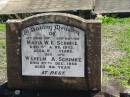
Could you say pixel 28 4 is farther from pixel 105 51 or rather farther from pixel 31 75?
pixel 31 75

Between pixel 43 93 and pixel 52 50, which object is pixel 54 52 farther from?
pixel 43 93

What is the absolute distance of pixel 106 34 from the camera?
11742mm

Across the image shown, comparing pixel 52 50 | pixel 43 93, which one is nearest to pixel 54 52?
pixel 52 50

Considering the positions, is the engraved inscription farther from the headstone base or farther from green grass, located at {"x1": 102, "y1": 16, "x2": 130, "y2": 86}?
green grass, located at {"x1": 102, "y1": 16, "x2": 130, "y2": 86}

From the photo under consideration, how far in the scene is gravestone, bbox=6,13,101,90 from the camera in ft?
23.6

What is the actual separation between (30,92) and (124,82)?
1.65 metres

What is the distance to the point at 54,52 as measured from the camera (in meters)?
7.31

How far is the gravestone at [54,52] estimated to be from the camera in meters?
7.18

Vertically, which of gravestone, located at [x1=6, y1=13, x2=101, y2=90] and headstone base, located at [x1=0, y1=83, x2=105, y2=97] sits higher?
gravestone, located at [x1=6, y1=13, x2=101, y2=90]

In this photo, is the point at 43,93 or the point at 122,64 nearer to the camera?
the point at 43,93

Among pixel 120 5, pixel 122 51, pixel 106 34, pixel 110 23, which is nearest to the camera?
pixel 122 51

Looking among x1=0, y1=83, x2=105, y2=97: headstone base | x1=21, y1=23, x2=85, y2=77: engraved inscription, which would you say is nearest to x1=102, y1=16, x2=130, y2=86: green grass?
x1=0, y1=83, x2=105, y2=97: headstone base

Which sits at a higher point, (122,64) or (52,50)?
(52,50)

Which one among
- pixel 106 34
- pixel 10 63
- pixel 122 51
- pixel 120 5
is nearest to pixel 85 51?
pixel 10 63
